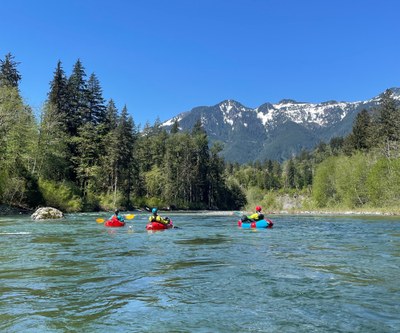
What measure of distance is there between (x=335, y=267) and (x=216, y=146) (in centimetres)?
9371

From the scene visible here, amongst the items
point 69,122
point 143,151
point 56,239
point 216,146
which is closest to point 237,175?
point 216,146

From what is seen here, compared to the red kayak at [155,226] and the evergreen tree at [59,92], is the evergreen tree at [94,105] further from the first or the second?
the red kayak at [155,226]

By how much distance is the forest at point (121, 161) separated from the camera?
45750mm

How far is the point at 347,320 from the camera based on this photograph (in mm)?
7020

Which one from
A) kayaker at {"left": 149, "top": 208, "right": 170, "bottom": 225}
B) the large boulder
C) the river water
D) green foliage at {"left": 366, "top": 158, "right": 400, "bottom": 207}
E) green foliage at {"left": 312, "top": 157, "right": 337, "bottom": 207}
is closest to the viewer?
the river water

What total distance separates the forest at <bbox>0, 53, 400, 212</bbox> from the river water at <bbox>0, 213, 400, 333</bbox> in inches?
1217

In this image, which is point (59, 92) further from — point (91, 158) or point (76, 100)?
point (91, 158)

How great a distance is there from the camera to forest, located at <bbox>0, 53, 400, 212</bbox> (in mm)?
45750

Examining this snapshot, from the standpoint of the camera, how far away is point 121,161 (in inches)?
2808

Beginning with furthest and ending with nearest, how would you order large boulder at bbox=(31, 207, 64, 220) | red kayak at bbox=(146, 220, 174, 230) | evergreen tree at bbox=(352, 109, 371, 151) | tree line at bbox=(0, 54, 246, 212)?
1. evergreen tree at bbox=(352, 109, 371, 151)
2. tree line at bbox=(0, 54, 246, 212)
3. large boulder at bbox=(31, 207, 64, 220)
4. red kayak at bbox=(146, 220, 174, 230)

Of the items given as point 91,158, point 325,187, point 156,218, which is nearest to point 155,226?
point 156,218

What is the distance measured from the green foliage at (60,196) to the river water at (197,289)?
1200 inches

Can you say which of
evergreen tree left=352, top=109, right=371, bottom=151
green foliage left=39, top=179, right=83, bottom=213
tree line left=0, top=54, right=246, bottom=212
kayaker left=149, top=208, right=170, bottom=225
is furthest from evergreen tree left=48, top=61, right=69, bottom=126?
evergreen tree left=352, top=109, right=371, bottom=151

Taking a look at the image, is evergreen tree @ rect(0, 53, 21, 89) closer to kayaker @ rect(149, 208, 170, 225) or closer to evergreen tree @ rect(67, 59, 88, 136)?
evergreen tree @ rect(67, 59, 88, 136)
